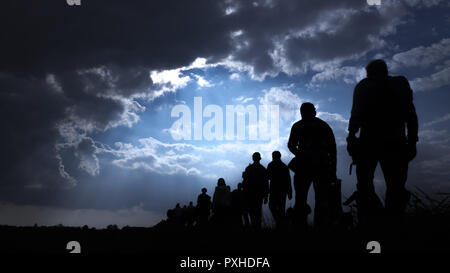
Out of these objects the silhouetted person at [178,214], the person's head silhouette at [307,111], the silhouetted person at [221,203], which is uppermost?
the person's head silhouette at [307,111]

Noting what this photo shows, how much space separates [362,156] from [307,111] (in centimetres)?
152

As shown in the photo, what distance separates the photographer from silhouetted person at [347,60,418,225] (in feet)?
14.3

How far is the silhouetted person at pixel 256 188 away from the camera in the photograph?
898 cm

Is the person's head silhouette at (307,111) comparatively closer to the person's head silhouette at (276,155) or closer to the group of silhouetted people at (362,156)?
the group of silhouetted people at (362,156)

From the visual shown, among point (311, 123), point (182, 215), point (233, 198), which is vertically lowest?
point (182, 215)

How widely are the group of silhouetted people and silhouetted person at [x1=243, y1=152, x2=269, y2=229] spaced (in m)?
0.36

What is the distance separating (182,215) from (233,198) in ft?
16.8

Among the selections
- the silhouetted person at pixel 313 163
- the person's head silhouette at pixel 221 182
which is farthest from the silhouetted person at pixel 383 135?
the person's head silhouette at pixel 221 182

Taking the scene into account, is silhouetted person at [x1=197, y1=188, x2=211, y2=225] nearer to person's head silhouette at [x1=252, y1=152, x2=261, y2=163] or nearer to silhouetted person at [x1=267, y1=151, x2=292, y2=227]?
person's head silhouette at [x1=252, y1=152, x2=261, y2=163]

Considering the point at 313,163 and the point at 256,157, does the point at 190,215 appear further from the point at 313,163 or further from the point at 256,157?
the point at 313,163
